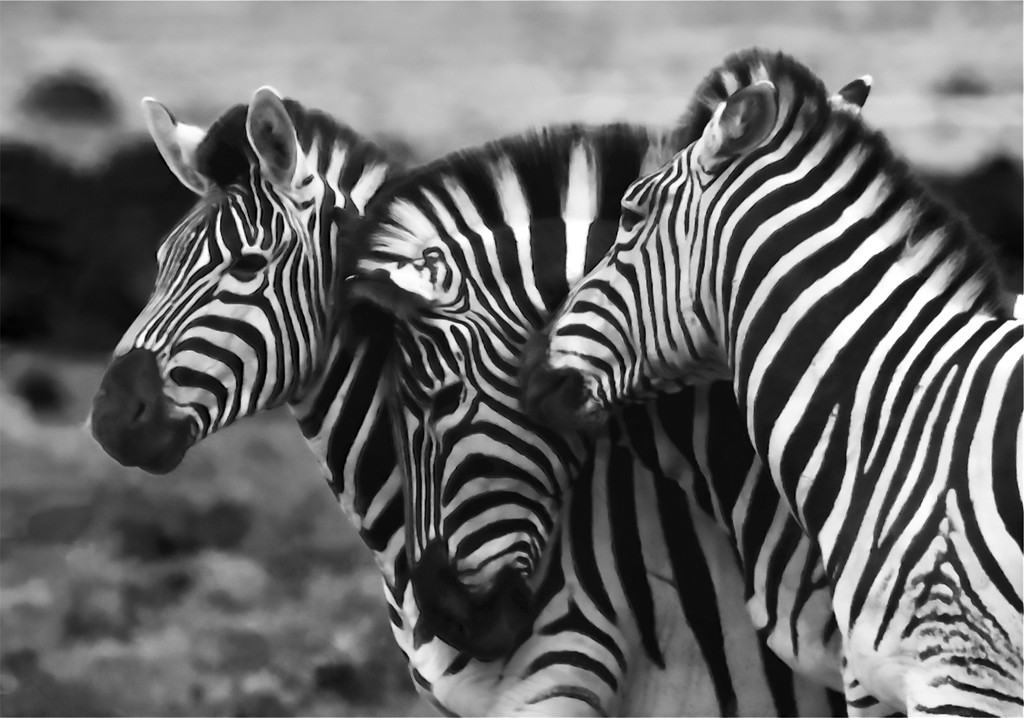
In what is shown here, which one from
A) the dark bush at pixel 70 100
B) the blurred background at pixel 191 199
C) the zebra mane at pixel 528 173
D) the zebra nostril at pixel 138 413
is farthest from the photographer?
the dark bush at pixel 70 100

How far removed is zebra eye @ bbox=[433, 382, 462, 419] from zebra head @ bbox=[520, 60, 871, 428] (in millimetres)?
190

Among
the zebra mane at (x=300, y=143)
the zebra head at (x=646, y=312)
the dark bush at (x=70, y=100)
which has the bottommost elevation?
the zebra head at (x=646, y=312)

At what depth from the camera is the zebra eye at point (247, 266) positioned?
2.12 meters

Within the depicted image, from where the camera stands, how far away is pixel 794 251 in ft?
5.80

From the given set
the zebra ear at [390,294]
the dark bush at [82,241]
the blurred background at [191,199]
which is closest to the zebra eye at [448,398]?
the zebra ear at [390,294]

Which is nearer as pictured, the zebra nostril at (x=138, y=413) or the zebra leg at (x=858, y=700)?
the zebra leg at (x=858, y=700)

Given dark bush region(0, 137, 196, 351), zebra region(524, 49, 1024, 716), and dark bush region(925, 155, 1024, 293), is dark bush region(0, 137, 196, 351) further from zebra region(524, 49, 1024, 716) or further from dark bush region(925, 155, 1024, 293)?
dark bush region(925, 155, 1024, 293)

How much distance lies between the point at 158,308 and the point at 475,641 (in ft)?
2.94

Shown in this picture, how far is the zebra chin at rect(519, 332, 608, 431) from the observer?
191 cm

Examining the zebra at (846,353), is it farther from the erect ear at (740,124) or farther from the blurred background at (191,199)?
the blurred background at (191,199)

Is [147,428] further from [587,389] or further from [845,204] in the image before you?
[845,204]

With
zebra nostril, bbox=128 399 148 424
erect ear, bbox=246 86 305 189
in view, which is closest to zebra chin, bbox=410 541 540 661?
zebra nostril, bbox=128 399 148 424

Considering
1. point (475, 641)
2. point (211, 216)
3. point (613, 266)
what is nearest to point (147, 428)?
point (211, 216)

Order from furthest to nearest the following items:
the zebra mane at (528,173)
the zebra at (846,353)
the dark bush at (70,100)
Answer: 1. the dark bush at (70,100)
2. the zebra mane at (528,173)
3. the zebra at (846,353)
